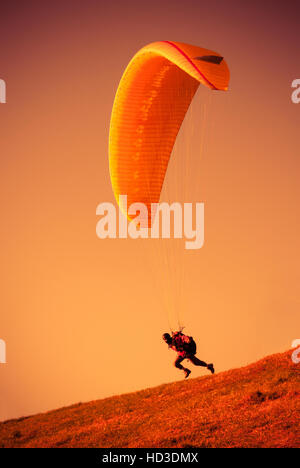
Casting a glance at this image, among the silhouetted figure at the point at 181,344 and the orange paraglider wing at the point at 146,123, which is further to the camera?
the orange paraglider wing at the point at 146,123

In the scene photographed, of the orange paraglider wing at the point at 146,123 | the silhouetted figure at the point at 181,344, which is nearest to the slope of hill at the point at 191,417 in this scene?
the silhouetted figure at the point at 181,344

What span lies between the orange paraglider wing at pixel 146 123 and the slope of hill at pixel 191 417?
24.6 feet

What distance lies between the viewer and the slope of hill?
19.4 m

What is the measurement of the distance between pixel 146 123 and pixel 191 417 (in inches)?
403

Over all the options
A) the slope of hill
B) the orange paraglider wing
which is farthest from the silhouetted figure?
the orange paraglider wing

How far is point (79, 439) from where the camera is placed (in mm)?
21781

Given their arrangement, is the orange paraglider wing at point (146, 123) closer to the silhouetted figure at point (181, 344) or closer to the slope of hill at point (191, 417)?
the silhouetted figure at point (181, 344)

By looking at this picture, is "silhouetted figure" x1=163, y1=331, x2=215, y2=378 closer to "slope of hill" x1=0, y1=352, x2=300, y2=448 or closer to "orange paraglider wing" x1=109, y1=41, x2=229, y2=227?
"slope of hill" x1=0, y1=352, x2=300, y2=448

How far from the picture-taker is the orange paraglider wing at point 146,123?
73.5 feet

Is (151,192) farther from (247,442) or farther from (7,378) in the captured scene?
(7,378)

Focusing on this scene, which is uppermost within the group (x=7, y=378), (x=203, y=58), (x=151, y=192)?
(x=203, y=58)

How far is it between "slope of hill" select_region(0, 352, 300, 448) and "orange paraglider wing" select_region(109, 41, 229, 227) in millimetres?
7492

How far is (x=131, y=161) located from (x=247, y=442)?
1037 cm
